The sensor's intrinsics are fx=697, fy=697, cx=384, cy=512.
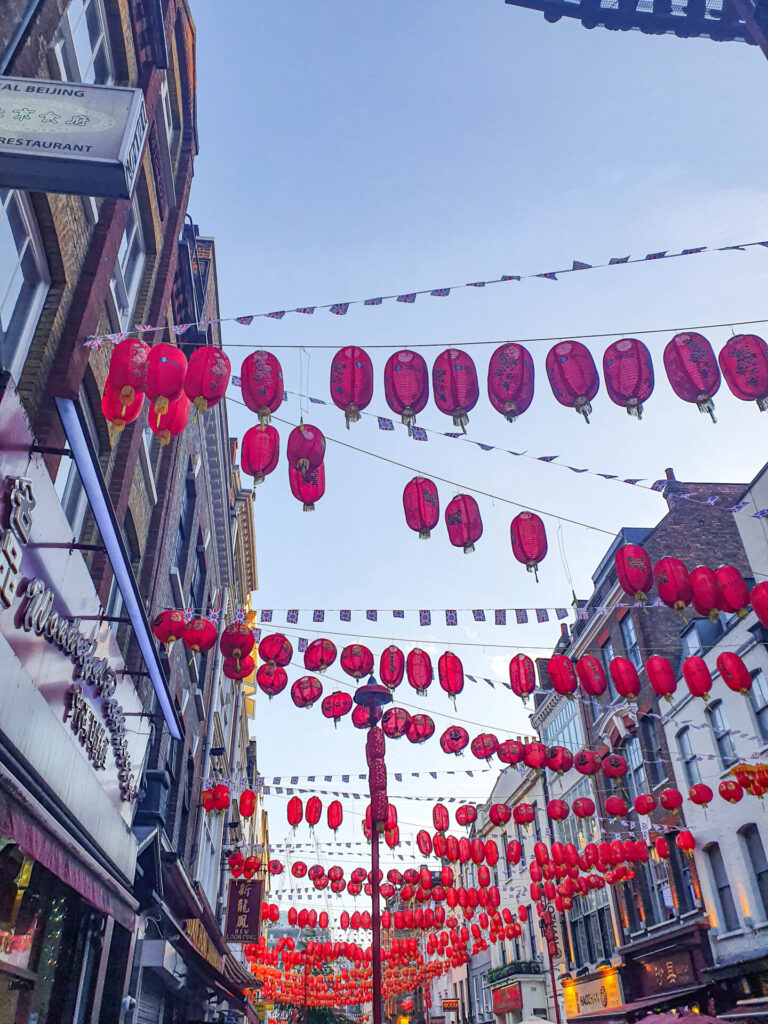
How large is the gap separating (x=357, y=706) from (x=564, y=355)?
34.1ft

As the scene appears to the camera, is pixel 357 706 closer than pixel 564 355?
Result: No

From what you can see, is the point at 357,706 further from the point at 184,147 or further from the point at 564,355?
the point at 184,147

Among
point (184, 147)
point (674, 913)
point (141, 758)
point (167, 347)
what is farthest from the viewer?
point (674, 913)

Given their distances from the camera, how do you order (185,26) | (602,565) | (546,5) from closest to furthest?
(546,5) < (185,26) < (602,565)

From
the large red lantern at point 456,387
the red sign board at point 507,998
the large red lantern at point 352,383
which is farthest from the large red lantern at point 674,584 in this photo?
the red sign board at point 507,998

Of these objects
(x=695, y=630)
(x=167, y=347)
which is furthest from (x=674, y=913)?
(x=167, y=347)

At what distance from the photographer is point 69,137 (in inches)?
192

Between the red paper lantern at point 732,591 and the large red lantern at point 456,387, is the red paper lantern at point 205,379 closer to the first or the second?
the large red lantern at point 456,387

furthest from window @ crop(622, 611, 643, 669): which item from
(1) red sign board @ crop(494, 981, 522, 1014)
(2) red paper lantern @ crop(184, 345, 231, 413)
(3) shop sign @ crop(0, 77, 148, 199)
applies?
(3) shop sign @ crop(0, 77, 148, 199)

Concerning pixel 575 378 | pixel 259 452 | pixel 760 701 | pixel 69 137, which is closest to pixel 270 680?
pixel 259 452

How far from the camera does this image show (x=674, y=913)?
2288 centimetres

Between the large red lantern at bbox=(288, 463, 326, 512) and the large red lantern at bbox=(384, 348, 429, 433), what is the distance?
125 cm

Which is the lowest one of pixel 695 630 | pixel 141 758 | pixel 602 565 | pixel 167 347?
pixel 141 758

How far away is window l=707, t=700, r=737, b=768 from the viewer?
20.2 meters
